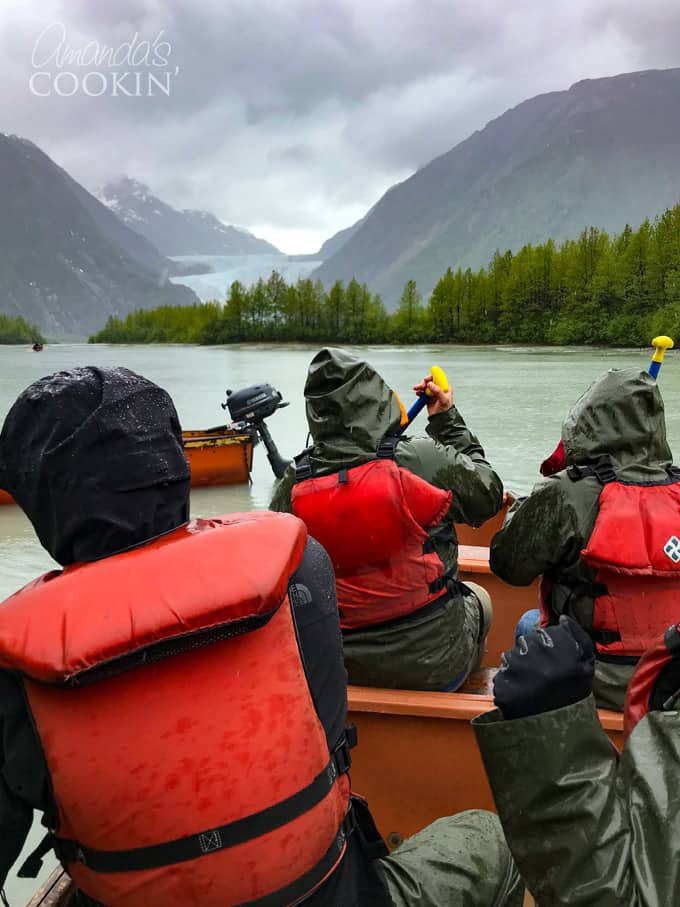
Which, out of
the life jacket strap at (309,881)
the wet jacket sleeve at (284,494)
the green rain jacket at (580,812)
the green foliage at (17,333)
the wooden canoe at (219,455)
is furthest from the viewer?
the green foliage at (17,333)

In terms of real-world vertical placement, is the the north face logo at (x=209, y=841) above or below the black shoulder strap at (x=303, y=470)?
below

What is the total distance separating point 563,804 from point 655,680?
0.30 metres

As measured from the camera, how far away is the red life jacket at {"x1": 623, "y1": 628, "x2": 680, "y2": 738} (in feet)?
3.52

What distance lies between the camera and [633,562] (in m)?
1.94

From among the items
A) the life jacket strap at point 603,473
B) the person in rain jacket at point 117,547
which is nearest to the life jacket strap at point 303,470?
the life jacket strap at point 603,473

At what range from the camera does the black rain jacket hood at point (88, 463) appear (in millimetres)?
1090

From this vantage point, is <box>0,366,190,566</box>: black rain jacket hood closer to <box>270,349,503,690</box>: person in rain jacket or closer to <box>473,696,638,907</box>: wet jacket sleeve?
<box>473,696,638,907</box>: wet jacket sleeve

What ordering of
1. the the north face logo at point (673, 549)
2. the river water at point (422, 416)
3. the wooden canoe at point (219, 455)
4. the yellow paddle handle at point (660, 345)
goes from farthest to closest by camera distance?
the wooden canoe at point (219, 455) < the river water at point (422, 416) < the yellow paddle handle at point (660, 345) < the the north face logo at point (673, 549)

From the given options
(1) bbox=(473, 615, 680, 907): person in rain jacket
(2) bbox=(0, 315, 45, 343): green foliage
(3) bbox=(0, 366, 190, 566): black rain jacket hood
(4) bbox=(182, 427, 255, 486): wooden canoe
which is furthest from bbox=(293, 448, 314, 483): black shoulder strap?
(2) bbox=(0, 315, 45, 343): green foliage

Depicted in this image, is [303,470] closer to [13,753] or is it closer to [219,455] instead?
[13,753]

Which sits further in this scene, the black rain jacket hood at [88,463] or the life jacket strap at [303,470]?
the life jacket strap at [303,470]

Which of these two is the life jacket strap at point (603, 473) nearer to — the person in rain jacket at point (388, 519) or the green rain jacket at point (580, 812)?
the person in rain jacket at point (388, 519)

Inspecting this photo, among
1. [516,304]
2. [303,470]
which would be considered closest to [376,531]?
[303,470]

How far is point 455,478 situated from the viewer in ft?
7.48
